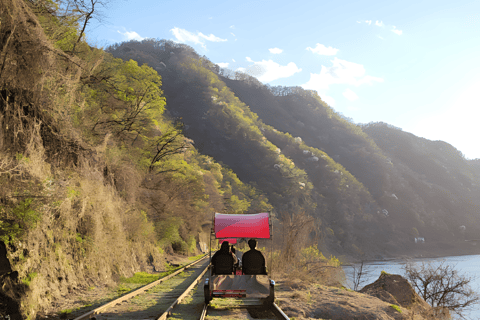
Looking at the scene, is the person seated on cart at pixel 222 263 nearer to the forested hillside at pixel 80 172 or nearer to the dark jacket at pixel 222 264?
the dark jacket at pixel 222 264

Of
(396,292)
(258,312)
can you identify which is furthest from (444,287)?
(258,312)

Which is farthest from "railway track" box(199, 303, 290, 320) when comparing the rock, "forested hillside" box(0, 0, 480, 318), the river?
the river

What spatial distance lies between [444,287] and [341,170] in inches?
5154

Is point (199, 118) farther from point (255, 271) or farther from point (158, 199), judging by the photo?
point (255, 271)

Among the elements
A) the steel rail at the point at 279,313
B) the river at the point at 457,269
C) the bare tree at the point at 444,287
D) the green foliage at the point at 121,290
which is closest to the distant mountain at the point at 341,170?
the river at the point at 457,269

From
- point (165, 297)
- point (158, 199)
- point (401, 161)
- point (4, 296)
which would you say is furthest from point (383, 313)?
point (401, 161)

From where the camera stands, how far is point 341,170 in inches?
Answer: 5591

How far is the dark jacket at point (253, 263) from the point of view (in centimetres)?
968

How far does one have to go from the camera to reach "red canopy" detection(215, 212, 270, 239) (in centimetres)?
1117

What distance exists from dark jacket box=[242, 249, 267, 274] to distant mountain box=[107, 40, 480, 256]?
94348 millimetres

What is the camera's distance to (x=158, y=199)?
86.0 ft

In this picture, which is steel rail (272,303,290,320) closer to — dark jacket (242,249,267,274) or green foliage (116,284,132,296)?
dark jacket (242,249,267,274)

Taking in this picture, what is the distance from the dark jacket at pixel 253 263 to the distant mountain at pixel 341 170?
94.3 meters

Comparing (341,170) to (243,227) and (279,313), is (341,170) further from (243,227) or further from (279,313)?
(279,313)
